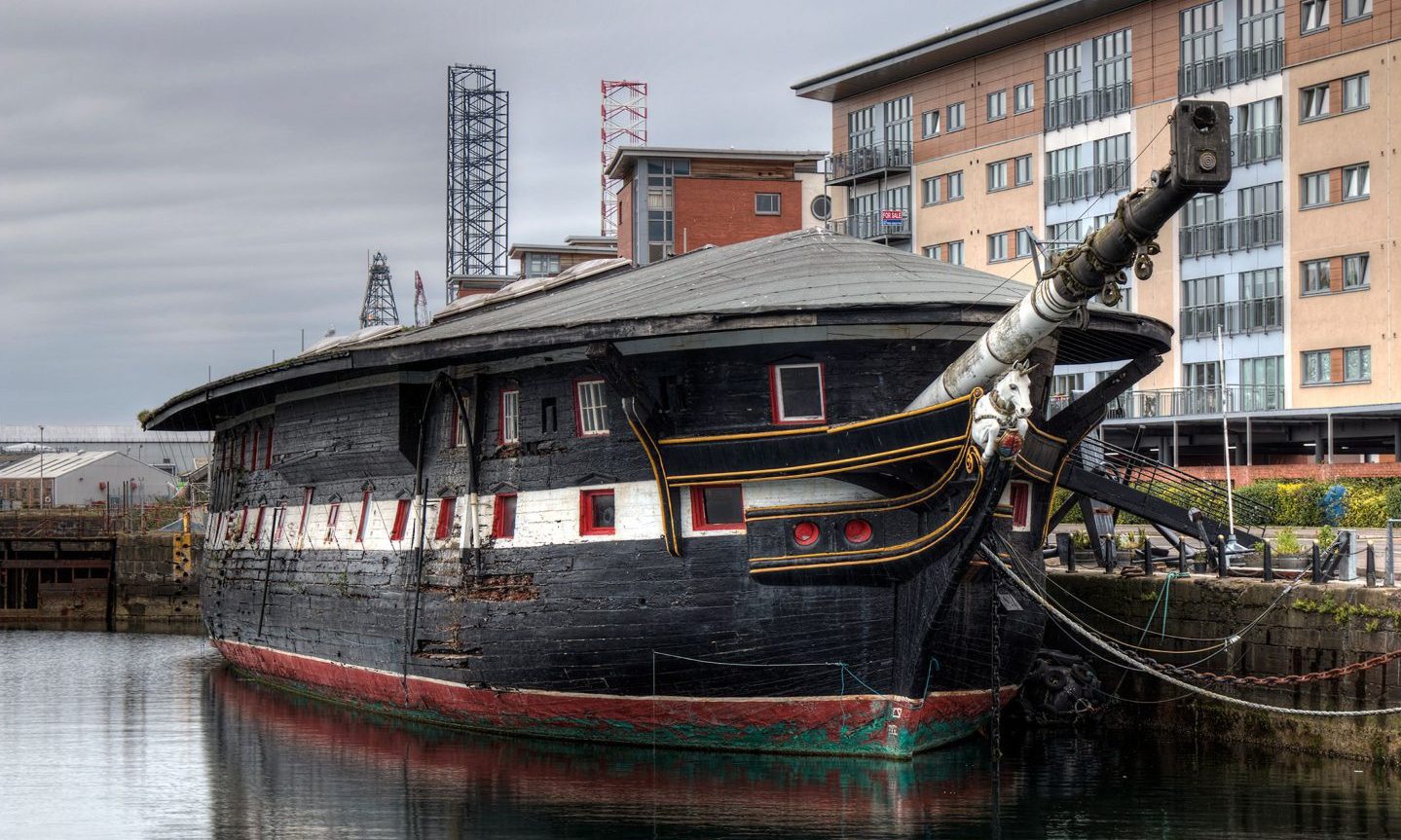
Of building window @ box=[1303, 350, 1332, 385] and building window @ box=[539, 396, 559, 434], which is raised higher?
building window @ box=[1303, 350, 1332, 385]

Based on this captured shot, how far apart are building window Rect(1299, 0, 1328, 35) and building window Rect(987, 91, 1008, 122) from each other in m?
12.8

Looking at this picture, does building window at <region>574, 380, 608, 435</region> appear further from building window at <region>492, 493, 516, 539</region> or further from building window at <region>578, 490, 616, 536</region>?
building window at <region>492, 493, 516, 539</region>

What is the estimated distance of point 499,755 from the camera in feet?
70.8

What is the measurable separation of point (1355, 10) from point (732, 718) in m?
34.4

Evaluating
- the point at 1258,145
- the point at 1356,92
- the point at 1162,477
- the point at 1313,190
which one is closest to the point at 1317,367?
the point at 1313,190

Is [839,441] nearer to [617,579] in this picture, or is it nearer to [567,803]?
[617,579]

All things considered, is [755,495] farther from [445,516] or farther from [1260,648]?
[1260,648]

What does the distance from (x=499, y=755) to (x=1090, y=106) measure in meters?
39.5

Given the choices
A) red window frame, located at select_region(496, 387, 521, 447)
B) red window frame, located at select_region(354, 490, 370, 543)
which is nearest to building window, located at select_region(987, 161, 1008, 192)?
red window frame, located at select_region(354, 490, 370, 543)

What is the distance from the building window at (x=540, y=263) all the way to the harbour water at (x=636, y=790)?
233 ft

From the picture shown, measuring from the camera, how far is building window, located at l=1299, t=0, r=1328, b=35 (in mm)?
46250

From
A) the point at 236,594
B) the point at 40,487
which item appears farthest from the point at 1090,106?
the point at 40,487

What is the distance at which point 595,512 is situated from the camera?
2153 cm

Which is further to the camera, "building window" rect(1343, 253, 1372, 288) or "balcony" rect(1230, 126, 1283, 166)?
"balcony" rect(1230, 126, 1283, 166)
